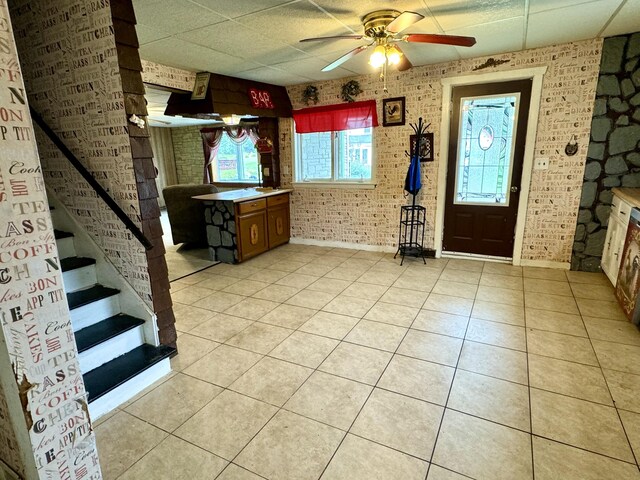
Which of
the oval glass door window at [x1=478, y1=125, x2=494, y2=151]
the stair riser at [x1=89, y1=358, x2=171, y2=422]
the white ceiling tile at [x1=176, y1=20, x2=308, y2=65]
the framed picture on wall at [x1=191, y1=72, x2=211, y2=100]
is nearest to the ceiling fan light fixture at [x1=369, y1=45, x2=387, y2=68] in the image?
the white ceiling tile at [x1=176, y1=20, x2=308, y2=65]

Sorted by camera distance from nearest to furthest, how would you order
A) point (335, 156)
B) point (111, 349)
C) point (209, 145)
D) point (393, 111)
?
point (111, 349) → point (393, 111) → point (335, 156) → point (209, 145)

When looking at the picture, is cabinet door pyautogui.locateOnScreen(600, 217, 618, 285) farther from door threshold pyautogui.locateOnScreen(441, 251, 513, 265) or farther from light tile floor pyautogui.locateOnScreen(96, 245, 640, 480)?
door threshold pyautogui.locateOnScreen(441, 251, 513, 265)

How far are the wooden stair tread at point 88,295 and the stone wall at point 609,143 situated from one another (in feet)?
14.9

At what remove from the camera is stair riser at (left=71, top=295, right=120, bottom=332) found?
2.10 m

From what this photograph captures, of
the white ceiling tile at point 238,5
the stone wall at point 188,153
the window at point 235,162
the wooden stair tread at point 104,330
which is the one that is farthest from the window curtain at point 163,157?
the wooden stair tread at point 104,330

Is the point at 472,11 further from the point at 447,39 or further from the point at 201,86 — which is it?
the point at 201,86

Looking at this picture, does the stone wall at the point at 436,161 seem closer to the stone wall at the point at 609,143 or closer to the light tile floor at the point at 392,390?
the stone wall at the point at 609,143

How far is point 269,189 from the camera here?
5.21m

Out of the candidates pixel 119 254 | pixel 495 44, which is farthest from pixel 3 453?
pixel 495 44

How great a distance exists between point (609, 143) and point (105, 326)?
478cm

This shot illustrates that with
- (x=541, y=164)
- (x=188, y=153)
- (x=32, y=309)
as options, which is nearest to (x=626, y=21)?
(x=541, y=164)

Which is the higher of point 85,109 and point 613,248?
point 85,109

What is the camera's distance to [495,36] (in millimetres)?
3186

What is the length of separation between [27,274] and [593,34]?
459 cm
